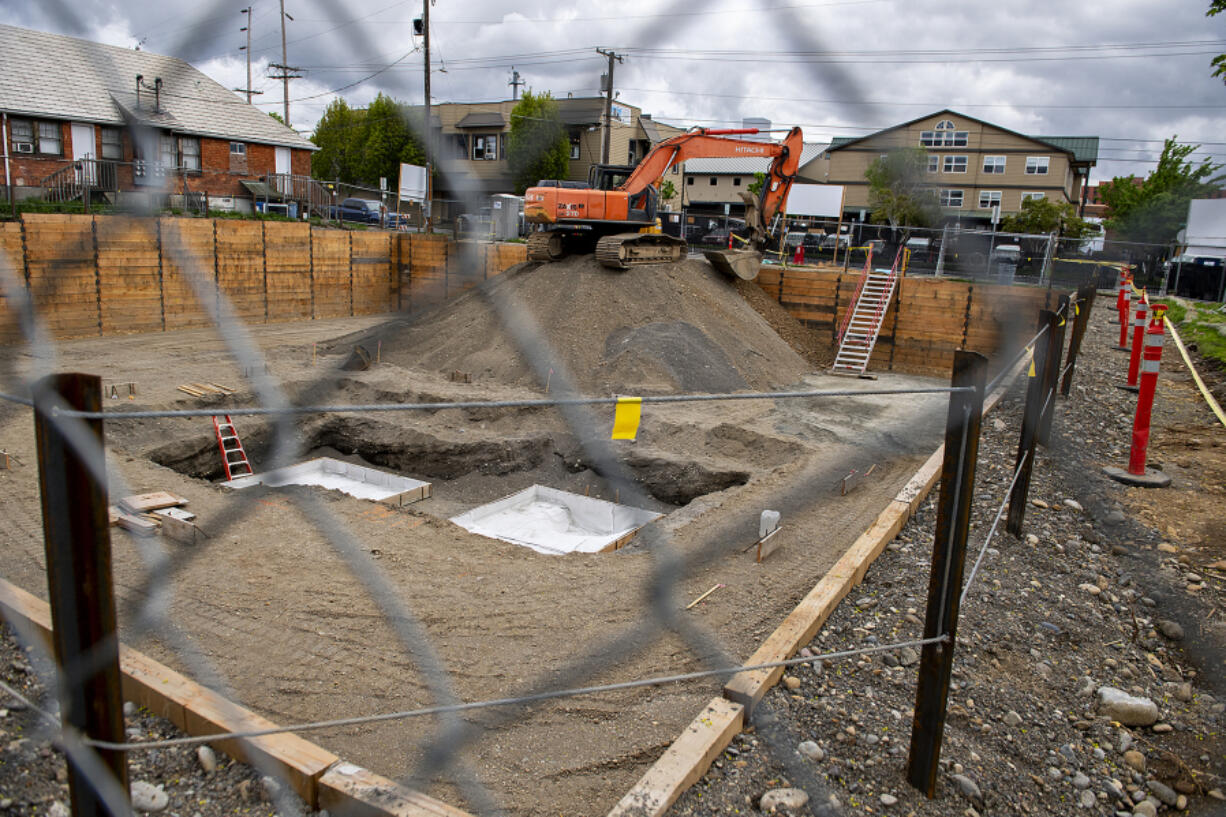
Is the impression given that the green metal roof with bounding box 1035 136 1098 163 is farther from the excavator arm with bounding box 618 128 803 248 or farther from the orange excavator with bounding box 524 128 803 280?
the excavator arm with bounding box 618 128 803 248

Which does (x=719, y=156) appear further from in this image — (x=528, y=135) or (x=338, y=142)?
(x=528, y=135)

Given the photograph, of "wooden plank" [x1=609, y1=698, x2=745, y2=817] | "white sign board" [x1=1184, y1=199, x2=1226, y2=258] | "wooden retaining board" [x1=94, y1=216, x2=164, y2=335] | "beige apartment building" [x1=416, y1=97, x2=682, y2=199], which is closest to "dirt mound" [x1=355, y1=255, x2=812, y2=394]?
"wooden retaining board" [x1=94, y1=216, x2=164, y2=335]

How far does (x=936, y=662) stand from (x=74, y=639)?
89.9 inches

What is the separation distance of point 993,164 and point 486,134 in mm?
994

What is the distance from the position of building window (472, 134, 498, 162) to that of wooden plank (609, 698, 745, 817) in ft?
6.12

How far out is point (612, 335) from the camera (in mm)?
12086

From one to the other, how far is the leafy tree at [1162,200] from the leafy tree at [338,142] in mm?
29934

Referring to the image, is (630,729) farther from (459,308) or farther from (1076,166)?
(459,308)

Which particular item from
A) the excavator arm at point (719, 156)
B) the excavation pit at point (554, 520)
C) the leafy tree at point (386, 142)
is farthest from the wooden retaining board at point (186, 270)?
the leafy tree at point (386, 142)

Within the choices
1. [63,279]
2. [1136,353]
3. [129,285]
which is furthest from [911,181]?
[129,285]

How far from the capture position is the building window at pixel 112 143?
3.87 feet

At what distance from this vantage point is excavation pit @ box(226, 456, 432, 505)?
8477 mm

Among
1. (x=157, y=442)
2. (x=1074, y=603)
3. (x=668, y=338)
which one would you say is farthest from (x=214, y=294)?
(x=1074, y=603)

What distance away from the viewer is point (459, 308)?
14141 mm
